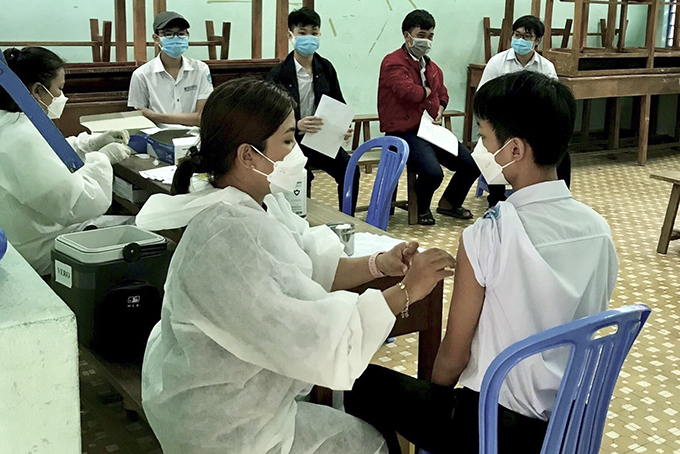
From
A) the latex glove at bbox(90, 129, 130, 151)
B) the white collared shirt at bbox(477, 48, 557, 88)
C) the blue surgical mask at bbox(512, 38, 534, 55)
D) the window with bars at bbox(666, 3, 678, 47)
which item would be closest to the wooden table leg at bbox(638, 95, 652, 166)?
the window with bars at bbox(666, 3, 678, 47)

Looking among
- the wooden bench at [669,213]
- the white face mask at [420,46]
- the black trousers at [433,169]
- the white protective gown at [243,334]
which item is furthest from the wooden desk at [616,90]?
the white protective gown at [243,334]

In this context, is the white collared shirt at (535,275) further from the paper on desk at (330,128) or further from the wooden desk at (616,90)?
the wooden desk at (616,90)

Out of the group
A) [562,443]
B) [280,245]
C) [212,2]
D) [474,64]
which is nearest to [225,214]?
[280,245]

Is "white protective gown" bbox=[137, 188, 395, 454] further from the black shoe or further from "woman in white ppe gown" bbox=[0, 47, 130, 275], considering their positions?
the black shoe

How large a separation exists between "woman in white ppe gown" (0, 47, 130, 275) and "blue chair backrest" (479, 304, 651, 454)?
182 cm

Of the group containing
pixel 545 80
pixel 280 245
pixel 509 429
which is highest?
pixel 545 80

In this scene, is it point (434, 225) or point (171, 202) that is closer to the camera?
point (171, 202)

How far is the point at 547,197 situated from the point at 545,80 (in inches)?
9.5

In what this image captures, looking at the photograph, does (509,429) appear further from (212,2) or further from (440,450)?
(212,2)

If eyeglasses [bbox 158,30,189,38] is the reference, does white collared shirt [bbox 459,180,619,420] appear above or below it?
below

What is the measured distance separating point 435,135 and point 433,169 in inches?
8.3

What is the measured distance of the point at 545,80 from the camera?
164cm

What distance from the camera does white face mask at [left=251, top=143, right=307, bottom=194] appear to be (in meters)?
1.64

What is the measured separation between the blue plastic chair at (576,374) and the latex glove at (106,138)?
2.40 m
